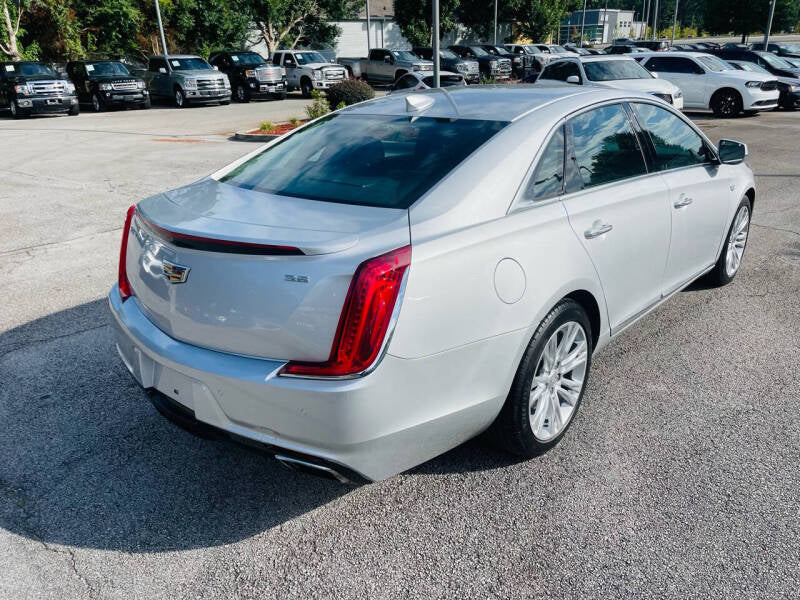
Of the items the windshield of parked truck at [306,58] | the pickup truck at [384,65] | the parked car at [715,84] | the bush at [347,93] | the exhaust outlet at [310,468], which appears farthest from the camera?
the pickup truck at [384,65]

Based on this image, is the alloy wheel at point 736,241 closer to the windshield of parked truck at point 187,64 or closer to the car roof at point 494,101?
the car roof at point 494,101

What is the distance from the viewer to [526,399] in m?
3.03

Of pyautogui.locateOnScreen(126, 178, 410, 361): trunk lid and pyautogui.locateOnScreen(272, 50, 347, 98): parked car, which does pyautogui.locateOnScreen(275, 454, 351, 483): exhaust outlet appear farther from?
pyautogui.locateOnScreen(272, 50, 347, 98): parked car

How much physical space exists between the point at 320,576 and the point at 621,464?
1.53 meters

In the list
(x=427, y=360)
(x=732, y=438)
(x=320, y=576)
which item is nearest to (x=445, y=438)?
(x=427, y=360)

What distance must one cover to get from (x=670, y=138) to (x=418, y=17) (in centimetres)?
4471

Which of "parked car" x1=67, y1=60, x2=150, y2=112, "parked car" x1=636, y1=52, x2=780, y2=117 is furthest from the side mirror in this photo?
"parked car" x1=67, y1=60, x2=150, y2=112

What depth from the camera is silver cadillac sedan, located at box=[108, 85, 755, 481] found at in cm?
247

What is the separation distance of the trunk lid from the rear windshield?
192mm

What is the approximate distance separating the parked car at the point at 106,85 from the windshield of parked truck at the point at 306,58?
668cm

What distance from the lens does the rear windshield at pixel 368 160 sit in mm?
3051

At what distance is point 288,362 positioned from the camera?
2506 mm

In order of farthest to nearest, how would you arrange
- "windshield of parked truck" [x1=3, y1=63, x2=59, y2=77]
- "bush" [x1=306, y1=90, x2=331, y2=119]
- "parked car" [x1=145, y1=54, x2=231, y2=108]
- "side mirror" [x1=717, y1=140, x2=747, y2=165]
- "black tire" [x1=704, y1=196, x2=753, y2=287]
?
"parked car" [x1=145, y1=54, x2=231, y2=108] < "windshield of parked truck" [x1=3, y1=63, x2=59, y2=77] < "bush" [x1=306, y1=90, x2=331, y2=119] < "black tire" [x1=704, y1=196, x2=753, y2=287] < "side mirror" [x1=717, y1=140, x2=747, y2=165]

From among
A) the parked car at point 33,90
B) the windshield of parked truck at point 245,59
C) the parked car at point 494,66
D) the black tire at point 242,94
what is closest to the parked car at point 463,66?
the parked car at point 494,66
